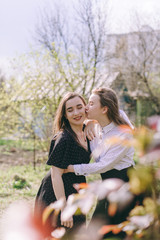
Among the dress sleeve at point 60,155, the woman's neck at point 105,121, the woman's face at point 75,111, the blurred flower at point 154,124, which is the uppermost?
the blurred flower at point 154,124

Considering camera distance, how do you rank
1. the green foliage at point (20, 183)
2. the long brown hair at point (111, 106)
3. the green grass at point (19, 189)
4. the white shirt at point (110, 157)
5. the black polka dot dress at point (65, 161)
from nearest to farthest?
1. the white shirt at point (110, 157)
2. the black polka dot dress at point (65, 161)
3. the long brown hair at point (111, 106)
4. the green grass at point (19, 189)
5. the green foliage at point (20, 183)

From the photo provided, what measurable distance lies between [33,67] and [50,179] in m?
6.45

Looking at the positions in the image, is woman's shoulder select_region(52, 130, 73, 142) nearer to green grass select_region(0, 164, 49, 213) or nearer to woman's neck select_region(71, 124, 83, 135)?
woman's neck select_region(71, 124, 83, 135)

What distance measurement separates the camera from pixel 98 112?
2.65m

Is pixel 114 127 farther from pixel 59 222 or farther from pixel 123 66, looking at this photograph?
pixel 123 66

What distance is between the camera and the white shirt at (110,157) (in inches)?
94.5

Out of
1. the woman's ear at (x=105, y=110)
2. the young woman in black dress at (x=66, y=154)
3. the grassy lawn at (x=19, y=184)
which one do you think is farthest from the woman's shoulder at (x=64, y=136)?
the grassy lawn at (x=19, y=184)

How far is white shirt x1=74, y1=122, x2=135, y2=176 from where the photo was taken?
2.40 metres

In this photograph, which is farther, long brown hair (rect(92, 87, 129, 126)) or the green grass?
the green grass

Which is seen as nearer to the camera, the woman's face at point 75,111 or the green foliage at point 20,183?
the woman's face at point 75,111

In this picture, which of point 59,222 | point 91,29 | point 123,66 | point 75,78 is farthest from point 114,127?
point 123,66

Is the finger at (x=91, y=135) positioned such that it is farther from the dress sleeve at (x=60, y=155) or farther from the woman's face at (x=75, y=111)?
the dress sleeve at (x=60, y=155)

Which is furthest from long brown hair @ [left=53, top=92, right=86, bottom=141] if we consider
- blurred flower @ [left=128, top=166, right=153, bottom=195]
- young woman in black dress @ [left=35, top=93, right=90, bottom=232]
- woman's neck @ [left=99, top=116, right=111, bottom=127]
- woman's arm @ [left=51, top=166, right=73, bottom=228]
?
blurred flower @ [left=128, top=166, right=153, bottom=195]

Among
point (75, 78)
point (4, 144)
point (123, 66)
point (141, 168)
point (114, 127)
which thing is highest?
point (141, 168)
